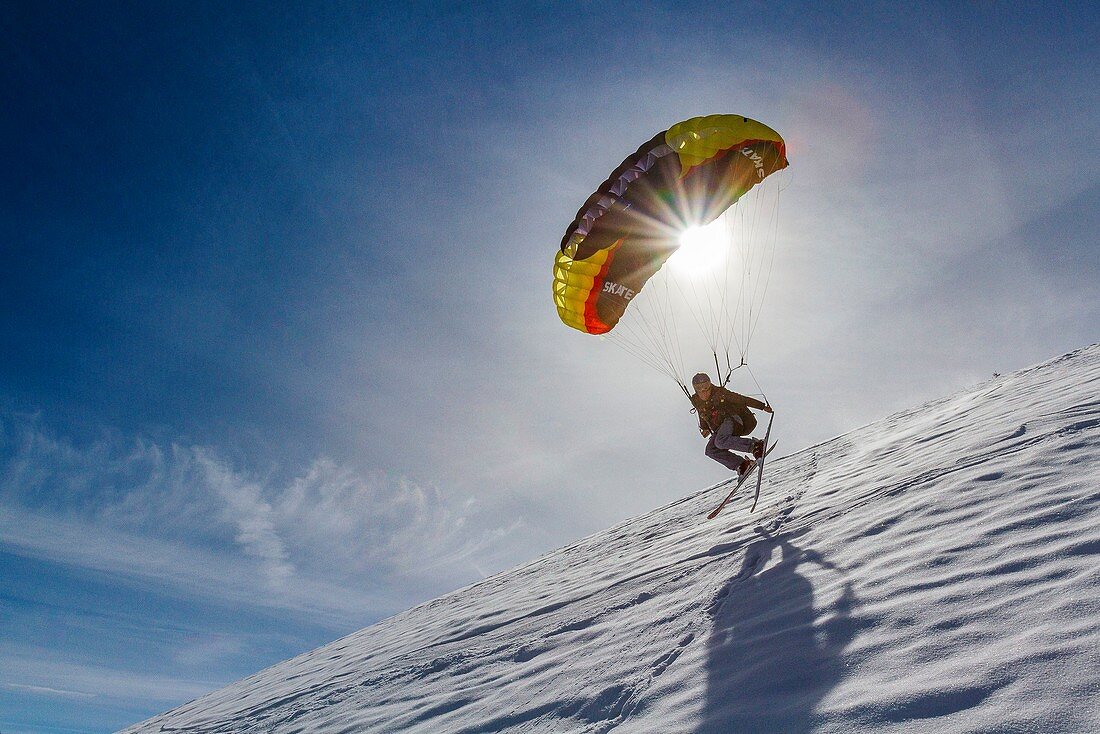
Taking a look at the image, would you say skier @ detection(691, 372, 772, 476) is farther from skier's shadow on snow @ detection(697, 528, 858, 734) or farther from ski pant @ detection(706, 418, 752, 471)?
skier's shadow on snow @ detection(697, 528, 858, 734)

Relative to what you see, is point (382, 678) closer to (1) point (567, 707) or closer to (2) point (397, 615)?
(1) point (567, 707)

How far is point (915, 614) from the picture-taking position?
10.6 feet

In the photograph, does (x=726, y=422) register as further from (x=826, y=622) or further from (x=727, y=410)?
(x=826, y=622)

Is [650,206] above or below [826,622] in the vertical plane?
above

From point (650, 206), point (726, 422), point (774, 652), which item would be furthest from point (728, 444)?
point (774, 652)

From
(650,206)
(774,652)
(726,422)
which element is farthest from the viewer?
(650,206)

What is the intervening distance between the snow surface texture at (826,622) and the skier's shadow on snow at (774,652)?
0.02m

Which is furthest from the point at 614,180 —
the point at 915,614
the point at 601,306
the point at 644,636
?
the point at 915,614

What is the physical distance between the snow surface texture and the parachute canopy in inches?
161

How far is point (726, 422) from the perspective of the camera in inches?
318

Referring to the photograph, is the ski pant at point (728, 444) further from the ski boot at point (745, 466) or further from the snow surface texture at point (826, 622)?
the snow surface texture at point (826, 622)

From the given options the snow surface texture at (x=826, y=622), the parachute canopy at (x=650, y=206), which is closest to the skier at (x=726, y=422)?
the snow surface texture at (x=826, y=622)

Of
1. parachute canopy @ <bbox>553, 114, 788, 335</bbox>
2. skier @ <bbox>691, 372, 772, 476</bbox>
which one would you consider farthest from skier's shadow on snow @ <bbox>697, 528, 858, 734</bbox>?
parachute canopy @ <bbox>553, 114, 788, 335</bbox>

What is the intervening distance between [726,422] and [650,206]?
11.5 ft
